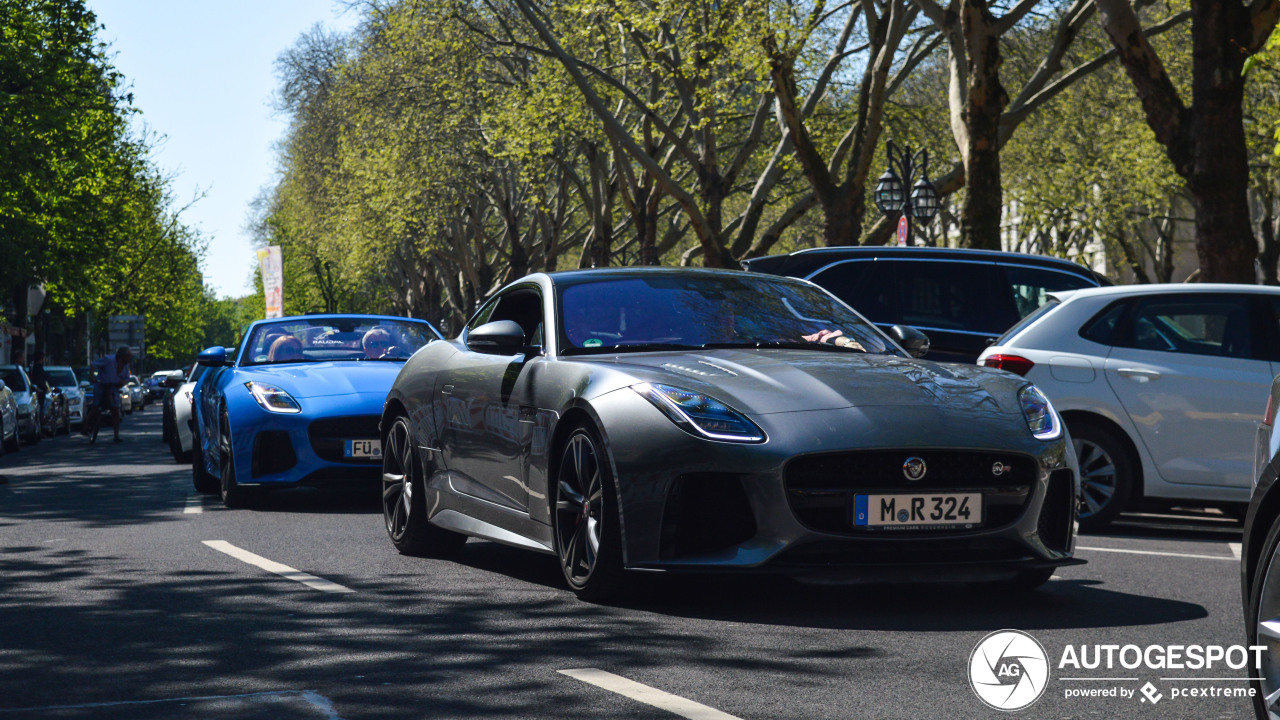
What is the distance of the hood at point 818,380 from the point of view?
A: 6.00 meters

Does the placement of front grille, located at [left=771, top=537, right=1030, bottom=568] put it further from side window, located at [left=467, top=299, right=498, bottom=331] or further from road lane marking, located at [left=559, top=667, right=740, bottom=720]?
side window, located at [left=467, top=299, right=498, bottom=331]

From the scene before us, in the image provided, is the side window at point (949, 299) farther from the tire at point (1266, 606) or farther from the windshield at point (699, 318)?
the tire at point (1266, 606)

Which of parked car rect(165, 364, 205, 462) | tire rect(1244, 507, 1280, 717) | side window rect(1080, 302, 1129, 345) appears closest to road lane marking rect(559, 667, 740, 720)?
tire rect(1244, 507, 1280, 717)

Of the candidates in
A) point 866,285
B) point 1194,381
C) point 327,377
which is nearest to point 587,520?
point 1194,381

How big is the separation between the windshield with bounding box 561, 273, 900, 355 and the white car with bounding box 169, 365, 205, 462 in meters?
11.9

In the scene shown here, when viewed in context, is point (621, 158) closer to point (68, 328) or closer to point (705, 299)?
point (705, 299)

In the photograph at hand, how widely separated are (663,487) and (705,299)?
1613 mm

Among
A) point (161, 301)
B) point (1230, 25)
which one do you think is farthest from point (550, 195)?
point (1230, 25)

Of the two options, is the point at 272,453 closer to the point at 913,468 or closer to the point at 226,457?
the point at 226,457

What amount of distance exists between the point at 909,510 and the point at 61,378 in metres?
37.9

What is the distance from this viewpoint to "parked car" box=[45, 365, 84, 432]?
127 ft

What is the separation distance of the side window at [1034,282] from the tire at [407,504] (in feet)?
17.7

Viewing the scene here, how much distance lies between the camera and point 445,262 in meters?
62.7

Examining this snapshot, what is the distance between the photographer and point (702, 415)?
595 centimetres
